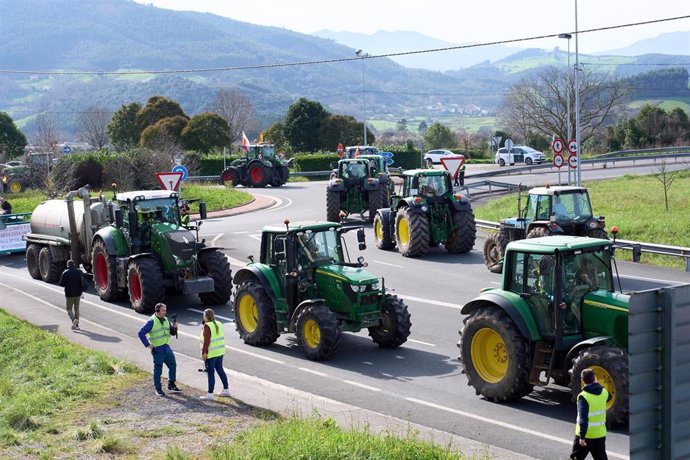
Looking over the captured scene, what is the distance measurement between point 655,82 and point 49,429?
177139mm

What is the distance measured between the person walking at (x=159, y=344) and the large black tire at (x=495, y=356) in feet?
14.6

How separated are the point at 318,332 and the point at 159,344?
2.89m

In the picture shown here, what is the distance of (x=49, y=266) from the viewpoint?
26.5 m

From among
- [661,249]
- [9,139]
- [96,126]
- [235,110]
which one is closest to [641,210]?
[661,249]

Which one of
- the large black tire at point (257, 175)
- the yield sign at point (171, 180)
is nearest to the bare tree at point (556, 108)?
the large black tire at point (257, 175)

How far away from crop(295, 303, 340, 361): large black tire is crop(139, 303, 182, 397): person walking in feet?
8.25

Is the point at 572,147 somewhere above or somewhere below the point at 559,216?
above

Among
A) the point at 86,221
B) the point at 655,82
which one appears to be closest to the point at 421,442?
the point at 86,221

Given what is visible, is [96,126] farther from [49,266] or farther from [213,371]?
[213,371]

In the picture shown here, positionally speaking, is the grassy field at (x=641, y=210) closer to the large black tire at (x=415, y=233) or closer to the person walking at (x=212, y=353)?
the large black tire at (x=415, y=233)

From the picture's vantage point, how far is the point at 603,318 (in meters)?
13.0

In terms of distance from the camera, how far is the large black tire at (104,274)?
22953 millimetres

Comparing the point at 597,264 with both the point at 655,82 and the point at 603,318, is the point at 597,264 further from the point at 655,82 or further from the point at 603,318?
the point at 655,82

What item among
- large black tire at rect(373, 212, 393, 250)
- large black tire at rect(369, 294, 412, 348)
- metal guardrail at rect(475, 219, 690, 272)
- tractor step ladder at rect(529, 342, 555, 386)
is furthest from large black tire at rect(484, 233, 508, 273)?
tractor step ladder at rect(529, 342, 555, 386)
